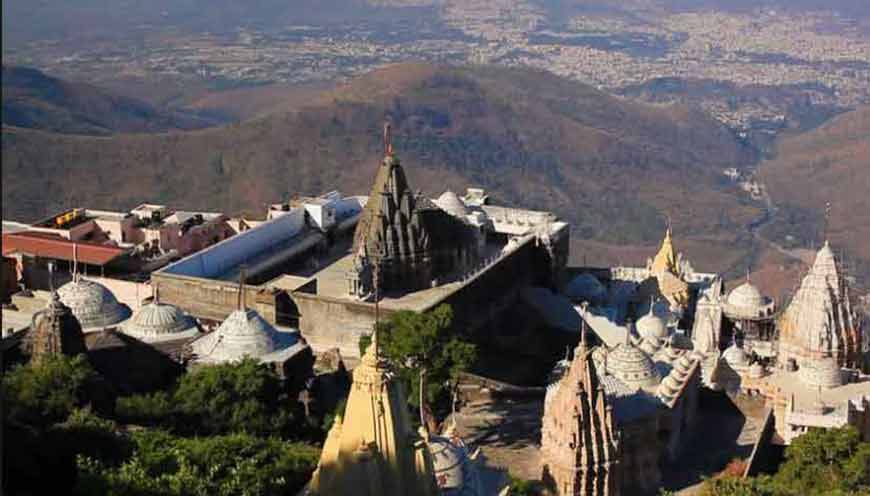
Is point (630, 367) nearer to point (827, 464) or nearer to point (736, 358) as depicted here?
point (827, 464)

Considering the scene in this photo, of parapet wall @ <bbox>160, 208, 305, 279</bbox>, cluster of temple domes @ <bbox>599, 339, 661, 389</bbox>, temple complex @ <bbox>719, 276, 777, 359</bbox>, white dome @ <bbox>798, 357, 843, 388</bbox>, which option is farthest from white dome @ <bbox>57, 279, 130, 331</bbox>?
temple complex @ <bbox>719, 276, 777, 359</bbox>

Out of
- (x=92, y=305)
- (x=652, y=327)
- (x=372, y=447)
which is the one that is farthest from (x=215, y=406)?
(x=652, y=327)

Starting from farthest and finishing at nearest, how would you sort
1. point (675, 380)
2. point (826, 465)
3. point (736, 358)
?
point (736, 358), point (675, 380), point (826, 465)

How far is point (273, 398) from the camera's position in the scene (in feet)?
90.1

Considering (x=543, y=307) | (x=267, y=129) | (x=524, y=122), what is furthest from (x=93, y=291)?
(x=524, y=122)

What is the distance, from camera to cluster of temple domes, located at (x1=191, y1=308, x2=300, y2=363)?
29688mm

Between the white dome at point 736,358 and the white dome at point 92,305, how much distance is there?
18.2 meters

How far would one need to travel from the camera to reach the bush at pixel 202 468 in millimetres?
20250

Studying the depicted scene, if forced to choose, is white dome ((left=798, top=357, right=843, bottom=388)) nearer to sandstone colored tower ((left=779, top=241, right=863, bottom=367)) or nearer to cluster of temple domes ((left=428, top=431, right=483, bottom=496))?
sandstone colored tower ((left=779, top=241, right=863, bottom=367))

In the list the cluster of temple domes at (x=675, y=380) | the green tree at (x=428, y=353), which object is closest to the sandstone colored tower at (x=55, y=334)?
the green tree at (x=428, y=353)

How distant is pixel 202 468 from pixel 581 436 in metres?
8.03

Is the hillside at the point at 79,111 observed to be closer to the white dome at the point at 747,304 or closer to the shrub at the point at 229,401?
the white dome at the point at 747,304

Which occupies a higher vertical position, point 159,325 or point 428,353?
point 428,353

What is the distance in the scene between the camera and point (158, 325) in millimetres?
32250
